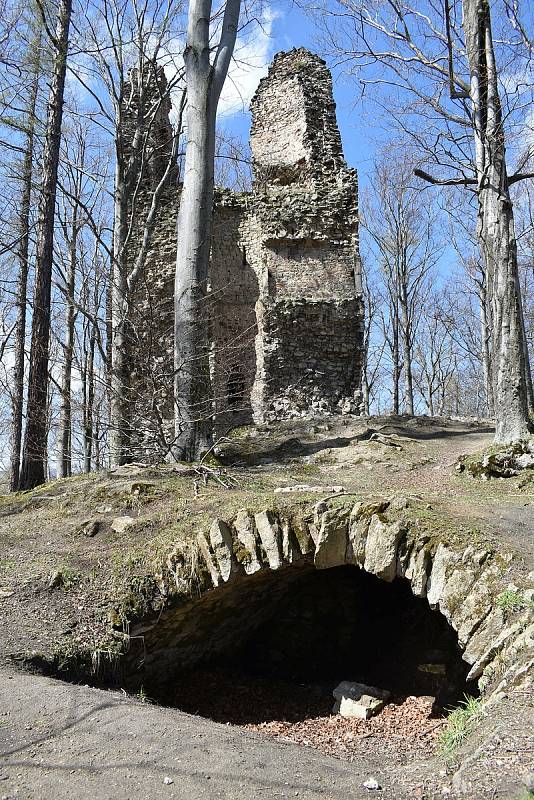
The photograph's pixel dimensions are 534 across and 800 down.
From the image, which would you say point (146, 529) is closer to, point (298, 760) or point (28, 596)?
point (28, 596)

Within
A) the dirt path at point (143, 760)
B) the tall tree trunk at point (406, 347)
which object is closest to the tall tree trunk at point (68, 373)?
the dirt path at point (143, 760)

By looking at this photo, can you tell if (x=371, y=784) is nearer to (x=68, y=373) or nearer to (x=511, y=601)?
(x=511, y=601)

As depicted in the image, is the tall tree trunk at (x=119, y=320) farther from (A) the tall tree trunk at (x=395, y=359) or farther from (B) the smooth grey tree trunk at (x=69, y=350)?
(A) the tall tree trunk at (x=395, y=359)

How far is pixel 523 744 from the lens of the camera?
3.17 m

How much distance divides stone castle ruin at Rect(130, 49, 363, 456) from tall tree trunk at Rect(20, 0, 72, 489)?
2.49 m

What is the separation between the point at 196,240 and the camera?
9.21 metres

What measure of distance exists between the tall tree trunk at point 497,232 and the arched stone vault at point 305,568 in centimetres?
297

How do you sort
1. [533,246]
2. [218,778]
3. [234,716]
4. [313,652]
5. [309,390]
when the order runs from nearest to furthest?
[218,778] → [234,716] → [313,652] → [309,390] → [533,246]

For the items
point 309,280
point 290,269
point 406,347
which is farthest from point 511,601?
point 406,347

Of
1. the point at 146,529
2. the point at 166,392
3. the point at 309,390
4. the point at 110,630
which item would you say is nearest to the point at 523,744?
the point at 110,630

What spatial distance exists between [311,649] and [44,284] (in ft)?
23.7

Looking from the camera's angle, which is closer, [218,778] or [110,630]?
[218,778]

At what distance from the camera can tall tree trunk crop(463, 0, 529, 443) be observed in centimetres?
790

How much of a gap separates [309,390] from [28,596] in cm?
939
